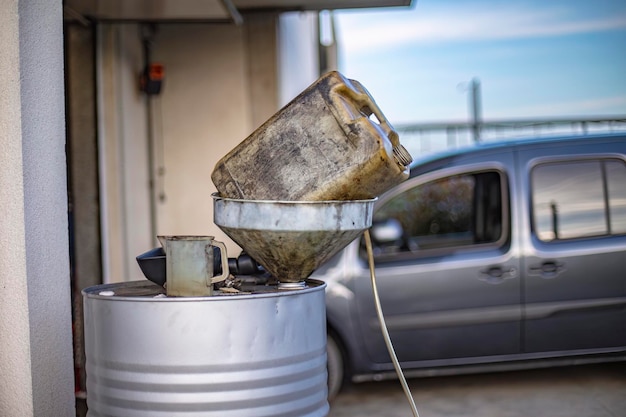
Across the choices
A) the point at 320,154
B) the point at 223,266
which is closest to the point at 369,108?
the point at 320,154

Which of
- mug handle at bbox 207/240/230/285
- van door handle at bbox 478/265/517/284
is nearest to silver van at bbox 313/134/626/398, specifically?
van door handle at bbox 478/265/517/284

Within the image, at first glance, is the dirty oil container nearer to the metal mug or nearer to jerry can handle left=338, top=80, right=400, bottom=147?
jerry can handle left=338, top=80, right=400, bottom=147

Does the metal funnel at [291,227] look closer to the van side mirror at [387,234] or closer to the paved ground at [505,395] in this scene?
the paved ground at [505,395]

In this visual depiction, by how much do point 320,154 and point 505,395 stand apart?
3514 millimetres

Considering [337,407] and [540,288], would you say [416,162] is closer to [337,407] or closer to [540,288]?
[540,288]

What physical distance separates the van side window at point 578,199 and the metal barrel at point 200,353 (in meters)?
3.28

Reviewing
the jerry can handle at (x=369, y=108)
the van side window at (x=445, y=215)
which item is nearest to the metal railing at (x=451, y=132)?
the van side window at (x=445, y=215)

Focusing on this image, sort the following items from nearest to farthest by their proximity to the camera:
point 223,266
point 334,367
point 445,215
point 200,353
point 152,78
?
point 200,353, point 223,266, point 334,367, point 152,78, point 445,215

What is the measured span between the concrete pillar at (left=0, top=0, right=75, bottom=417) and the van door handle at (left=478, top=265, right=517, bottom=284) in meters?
3.14

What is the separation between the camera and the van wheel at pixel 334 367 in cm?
538

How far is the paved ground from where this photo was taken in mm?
5223

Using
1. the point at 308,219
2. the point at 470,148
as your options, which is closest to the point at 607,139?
the point at 470,148

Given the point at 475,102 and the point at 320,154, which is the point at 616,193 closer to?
the point at 320,154

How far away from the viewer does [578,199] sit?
5.63 metres
